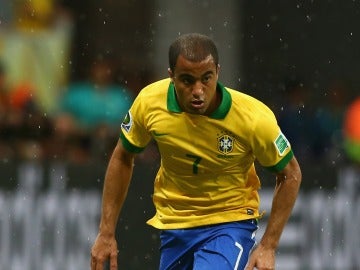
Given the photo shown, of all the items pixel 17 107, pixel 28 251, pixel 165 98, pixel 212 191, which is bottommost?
pixel 28 251

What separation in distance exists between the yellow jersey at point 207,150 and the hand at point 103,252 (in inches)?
14.4

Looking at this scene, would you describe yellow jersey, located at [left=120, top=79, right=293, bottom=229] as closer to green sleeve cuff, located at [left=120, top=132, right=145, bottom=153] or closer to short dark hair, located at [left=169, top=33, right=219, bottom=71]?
green sleeve cuff, located at [left=120, top=132, right=145, bottom=153]

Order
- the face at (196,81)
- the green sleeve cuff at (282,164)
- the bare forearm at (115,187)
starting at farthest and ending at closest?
the bare forearm at (115,187) < the green sleeve cuff at (282,164) < the face at (196,81)

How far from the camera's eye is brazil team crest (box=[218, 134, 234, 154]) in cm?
822

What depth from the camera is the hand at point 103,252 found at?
833cm

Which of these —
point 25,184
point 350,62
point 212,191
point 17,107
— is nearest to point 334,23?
point 350,62

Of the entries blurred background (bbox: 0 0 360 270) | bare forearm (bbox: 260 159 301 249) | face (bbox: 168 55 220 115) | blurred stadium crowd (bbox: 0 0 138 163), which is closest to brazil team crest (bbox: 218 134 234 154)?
face (bbox: 168 55 220 115)

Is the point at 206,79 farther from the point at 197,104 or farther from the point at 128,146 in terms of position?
the point at 128,146

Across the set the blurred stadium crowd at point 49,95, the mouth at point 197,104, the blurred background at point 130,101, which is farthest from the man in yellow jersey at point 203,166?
the blurred stadium crowd at point 49,95

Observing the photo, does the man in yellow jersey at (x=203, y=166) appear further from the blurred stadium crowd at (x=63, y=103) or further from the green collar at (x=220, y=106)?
the blurred stadium crowd at (x=63, y=103)

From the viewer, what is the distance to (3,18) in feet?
54.1

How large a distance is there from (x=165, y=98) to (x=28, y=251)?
526cm

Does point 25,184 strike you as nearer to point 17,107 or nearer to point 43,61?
point 17,107

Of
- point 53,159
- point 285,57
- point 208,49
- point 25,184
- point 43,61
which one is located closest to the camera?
point 208,49
